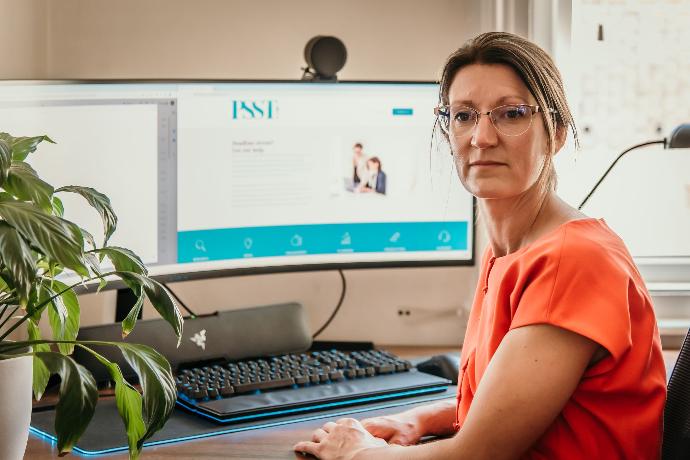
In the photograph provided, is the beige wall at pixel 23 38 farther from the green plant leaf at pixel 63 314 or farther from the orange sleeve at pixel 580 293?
the orange sleeve at pixel 580 293

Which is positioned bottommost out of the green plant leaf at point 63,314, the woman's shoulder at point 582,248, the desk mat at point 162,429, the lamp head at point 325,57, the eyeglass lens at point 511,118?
the desk mat at point 162,429

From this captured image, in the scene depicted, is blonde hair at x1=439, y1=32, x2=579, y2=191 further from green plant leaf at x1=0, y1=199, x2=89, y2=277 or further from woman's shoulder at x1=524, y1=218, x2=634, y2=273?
green plant leaf at x1=0, y1=199, x2=89, y2=277

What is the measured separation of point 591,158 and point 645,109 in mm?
148

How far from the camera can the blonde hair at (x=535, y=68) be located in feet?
4.05

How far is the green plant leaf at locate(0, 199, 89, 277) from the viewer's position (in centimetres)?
90

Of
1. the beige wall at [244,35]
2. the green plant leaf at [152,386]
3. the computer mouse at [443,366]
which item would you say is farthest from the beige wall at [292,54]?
the green plant leaf at [152,386]

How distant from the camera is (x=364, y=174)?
1827 millimetres

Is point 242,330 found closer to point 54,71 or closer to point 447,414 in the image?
point 447,414

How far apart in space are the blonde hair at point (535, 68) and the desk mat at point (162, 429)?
1.47 ft

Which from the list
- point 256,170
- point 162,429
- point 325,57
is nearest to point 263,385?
point 162,429

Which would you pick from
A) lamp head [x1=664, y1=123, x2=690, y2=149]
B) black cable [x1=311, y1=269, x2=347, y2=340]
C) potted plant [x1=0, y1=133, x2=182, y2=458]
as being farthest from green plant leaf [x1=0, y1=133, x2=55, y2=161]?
lamp head [x1=664, y1=123, x2=690, y2=149]

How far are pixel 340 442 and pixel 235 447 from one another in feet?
0.45

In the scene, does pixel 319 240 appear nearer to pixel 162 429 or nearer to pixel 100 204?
pixel 162 429

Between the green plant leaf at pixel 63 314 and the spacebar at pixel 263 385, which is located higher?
the green plant leaf at pixel 63 314
